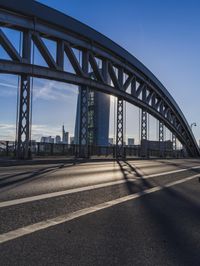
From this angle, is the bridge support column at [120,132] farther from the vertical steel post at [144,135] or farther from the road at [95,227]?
the road at [95,227]

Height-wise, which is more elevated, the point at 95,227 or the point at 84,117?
the point at 84,117

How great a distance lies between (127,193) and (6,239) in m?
5.84

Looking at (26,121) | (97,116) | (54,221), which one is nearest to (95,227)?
(54,221)

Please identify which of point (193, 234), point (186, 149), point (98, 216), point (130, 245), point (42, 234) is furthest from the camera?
point (186, 149)

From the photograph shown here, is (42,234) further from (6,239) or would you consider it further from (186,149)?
(186,149)

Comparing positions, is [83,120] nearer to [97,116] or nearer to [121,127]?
[121,127]

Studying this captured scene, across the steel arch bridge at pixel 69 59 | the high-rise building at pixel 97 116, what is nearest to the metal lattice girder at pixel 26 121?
the steel arch bridge at pixel 69 59

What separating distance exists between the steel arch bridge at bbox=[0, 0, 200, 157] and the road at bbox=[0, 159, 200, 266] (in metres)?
19.4

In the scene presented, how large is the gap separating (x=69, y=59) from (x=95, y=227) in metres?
30.4

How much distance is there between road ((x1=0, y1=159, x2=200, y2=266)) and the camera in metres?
4.71

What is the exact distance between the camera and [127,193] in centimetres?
1078

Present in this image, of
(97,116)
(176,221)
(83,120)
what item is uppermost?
(97,116)

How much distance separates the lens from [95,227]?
249 inches

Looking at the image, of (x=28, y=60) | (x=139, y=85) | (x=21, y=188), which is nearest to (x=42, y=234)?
(x=21, y=188)
